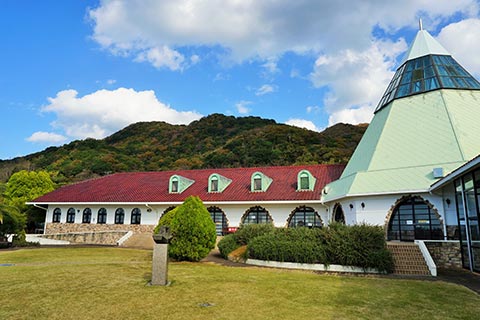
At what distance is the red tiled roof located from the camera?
23031 millimetres

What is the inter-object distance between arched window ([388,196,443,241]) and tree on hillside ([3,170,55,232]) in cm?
2951

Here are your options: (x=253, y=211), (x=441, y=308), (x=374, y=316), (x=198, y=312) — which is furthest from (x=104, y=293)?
(x=253, y=211)

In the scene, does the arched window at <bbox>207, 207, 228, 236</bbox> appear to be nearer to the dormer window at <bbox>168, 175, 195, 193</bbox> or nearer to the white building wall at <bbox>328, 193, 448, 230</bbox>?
the dormer window at <bbox>168, 175, 195, 193</bbox>

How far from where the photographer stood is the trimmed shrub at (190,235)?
13.8 meters

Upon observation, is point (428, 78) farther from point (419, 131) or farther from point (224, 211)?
point (224, 211)

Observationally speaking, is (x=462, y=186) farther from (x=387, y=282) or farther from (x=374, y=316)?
(x=374, y=316)

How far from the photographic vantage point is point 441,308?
720 centimetres

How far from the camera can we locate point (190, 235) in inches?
543

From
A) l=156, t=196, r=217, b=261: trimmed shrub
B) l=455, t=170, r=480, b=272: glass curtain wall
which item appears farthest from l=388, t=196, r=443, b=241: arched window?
l=156, t=196, r=217, b=261: trimmed shrub

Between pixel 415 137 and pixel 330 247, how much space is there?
8.53 m

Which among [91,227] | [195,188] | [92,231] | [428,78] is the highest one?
[428,78]

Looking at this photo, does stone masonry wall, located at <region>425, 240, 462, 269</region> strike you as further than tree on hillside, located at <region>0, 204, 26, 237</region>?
No

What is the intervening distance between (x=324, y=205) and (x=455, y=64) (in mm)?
11657

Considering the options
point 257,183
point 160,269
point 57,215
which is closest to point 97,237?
point 57,215
